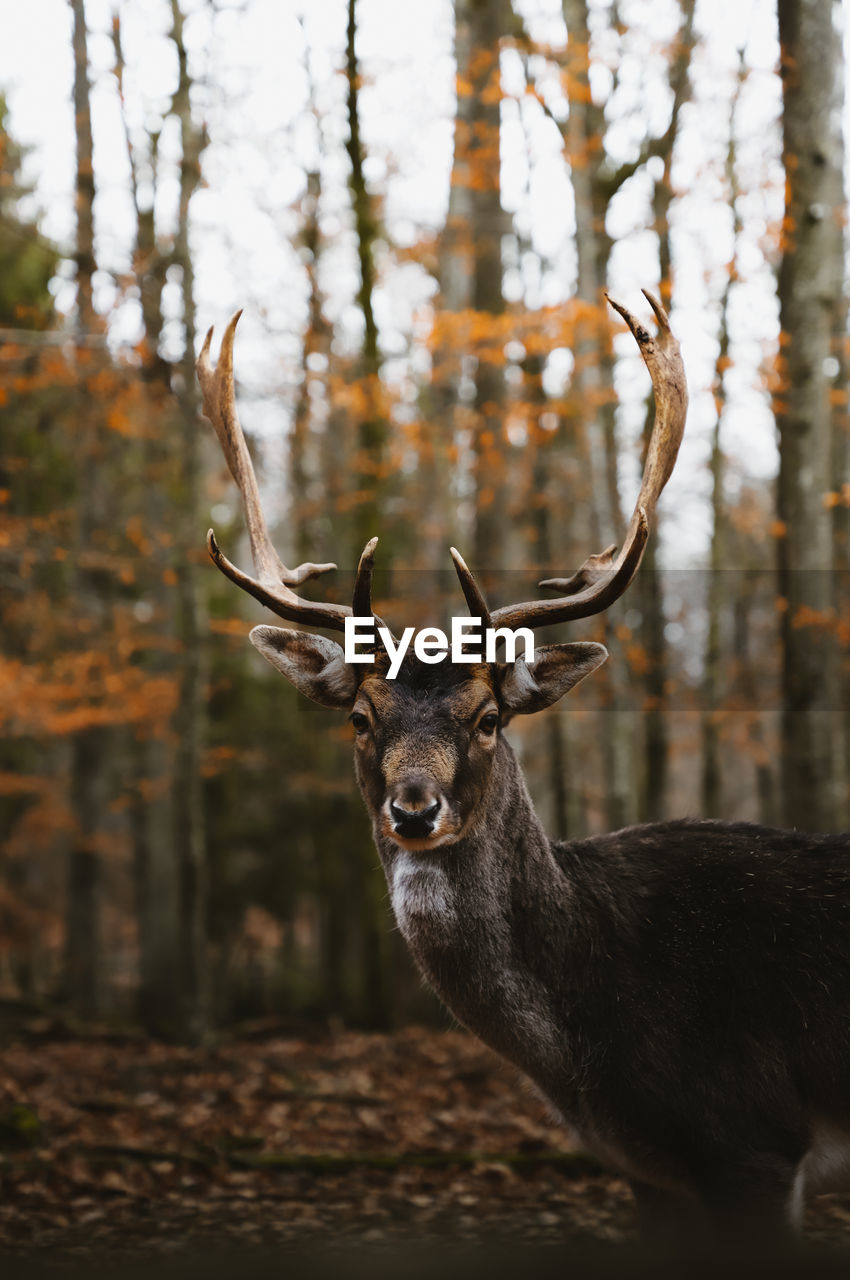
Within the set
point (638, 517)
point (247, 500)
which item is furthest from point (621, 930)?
point (247, 500)

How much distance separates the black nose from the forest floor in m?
1.79

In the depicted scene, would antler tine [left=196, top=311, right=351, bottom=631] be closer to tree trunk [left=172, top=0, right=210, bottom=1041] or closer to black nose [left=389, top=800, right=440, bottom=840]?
black nose [left=389, top=800, right=440, bottom=840]

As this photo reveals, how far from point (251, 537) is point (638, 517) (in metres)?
2.03

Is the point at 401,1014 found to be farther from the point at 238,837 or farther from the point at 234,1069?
the point at 238,837

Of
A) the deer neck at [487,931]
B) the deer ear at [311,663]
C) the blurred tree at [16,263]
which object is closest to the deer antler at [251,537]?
the deer ear at [311,663]

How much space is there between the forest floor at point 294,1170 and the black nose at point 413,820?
1.79 m

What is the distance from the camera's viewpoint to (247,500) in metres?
5.84

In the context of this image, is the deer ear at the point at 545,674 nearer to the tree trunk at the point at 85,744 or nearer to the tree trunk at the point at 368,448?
the tree trunk at the point at 368,448

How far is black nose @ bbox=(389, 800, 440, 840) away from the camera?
4.50 metres

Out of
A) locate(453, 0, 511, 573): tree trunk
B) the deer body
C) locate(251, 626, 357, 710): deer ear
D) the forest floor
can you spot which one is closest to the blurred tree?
locate(453, 0, 511, 573): tree trunk

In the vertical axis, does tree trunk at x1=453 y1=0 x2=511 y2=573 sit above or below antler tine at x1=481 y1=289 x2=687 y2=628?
above

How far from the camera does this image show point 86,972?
16828 millimetres

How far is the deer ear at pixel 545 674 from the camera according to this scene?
526cm

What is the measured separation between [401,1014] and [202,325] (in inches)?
364
